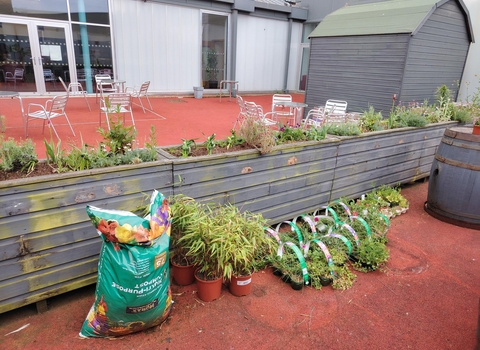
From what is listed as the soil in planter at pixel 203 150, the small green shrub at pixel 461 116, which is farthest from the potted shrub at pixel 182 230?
the small green shrub at pixel 461 116

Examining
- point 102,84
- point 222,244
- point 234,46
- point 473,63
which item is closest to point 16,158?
point 222,244

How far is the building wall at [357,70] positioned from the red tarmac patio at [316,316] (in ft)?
17.4

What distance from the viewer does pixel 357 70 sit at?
27.1ft

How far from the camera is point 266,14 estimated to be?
13.7m

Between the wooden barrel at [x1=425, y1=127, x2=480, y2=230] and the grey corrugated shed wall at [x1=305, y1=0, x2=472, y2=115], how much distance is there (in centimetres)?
388

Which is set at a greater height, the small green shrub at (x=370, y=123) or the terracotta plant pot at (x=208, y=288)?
the small green shrub at (x=370, y=123)

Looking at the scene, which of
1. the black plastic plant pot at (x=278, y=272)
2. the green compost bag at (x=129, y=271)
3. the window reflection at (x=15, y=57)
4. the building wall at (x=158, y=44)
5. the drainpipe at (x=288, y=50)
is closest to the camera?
the green compost bag at (x=129, y=271)

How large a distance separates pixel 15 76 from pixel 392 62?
10132mm

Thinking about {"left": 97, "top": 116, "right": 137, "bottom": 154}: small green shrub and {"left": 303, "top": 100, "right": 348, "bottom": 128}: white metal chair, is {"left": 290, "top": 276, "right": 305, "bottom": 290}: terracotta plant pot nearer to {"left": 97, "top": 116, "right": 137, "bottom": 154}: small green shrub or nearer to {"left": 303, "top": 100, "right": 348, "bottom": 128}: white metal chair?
{"left": 97, "top": 116, "right": 137, "bottom": 154}: small green shrub

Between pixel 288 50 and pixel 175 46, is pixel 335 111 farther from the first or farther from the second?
pixel 288 50

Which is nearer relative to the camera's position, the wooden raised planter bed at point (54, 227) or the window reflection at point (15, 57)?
the wooden raised planter bed at point (54, 227)

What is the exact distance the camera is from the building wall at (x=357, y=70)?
24.8 ft

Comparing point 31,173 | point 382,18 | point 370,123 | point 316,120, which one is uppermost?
point 382,18

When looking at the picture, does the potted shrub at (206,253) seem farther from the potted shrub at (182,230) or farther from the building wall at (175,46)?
the building wall at (175,46)
